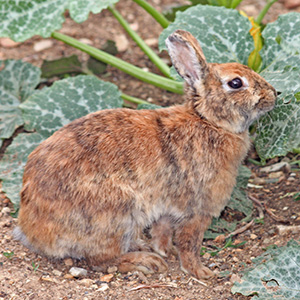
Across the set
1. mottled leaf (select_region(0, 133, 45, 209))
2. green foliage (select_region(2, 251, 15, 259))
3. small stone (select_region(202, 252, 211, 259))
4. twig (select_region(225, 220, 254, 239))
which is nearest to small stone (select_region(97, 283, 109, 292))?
green foliage (select_region(2, 251, 15, 259))

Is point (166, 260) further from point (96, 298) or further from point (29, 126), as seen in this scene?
point (29, 126)

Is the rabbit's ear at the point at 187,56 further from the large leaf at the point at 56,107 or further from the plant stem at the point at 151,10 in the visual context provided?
the plant stem at the point at 151,10

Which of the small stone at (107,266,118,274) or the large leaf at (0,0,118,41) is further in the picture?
the large leaf at (0,0,118,41)

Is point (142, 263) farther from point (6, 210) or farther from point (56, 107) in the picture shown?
point (56, 107)

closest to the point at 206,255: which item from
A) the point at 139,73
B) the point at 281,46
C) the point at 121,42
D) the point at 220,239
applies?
the point at 220,239

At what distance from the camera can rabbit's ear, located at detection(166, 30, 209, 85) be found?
3.52m

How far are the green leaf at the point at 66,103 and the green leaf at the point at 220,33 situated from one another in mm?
637

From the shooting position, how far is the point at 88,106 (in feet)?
14.8

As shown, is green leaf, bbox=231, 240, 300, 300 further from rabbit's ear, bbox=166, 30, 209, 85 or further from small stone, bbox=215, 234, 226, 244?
rabbit's ear, bbox=166, 30, 209, 85

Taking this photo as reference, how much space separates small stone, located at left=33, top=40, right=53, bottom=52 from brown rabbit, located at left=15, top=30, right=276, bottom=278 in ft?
9.12

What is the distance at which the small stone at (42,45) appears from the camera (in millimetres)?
6184

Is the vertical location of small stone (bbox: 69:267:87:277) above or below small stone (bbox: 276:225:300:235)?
below

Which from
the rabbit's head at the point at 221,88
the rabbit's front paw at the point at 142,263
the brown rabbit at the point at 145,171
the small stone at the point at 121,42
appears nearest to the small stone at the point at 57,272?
the brown rabbit at the point at 145,171

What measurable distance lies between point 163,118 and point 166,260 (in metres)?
1.01
